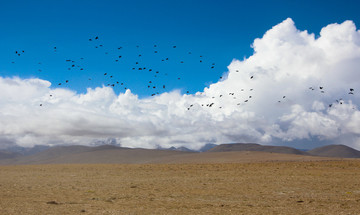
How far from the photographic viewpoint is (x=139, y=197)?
23.9 meters

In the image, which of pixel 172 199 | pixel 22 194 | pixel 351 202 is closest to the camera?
pixel 351 202

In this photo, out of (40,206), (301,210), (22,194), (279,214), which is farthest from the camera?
(22,194)

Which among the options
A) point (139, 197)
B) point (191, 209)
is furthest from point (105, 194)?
point (191, 209)

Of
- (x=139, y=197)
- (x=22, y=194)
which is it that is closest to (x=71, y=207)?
(x=139, y=197)

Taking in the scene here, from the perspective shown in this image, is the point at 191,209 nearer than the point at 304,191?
Yes

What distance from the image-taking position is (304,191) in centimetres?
2688

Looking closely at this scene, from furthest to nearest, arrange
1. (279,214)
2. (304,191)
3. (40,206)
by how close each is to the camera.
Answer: (304,191), (40,206), (279,214)

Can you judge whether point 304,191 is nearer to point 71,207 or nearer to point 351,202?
point 351,202

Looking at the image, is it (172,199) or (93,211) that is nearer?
(93,211)

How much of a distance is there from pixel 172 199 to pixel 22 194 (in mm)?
10440

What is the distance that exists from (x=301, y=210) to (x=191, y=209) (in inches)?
215

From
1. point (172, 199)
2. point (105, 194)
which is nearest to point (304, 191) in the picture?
point (172, 199)

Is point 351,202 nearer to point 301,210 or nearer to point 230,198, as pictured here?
point 301,210

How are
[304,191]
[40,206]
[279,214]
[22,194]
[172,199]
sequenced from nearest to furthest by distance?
[279,214] < [40,206] < [172,199] < [22,194] < [304,191]
